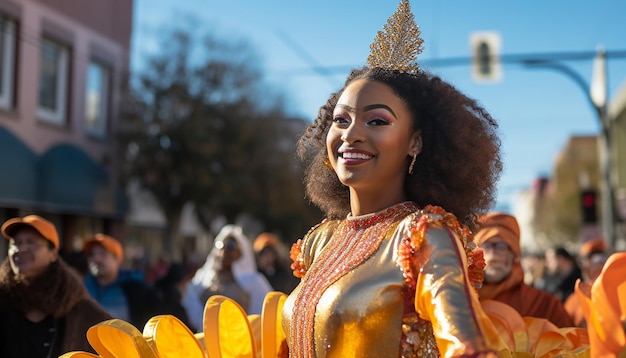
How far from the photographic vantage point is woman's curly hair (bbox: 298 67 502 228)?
2.72 metres

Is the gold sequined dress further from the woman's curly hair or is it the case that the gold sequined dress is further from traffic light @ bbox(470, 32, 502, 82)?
traffic light @ bbox(470, 32, 502, 82)

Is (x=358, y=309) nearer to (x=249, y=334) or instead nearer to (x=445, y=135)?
(x=445, y=135)

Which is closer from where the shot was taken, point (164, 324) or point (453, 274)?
point (453, 274)

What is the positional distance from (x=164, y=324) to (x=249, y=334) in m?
0.32

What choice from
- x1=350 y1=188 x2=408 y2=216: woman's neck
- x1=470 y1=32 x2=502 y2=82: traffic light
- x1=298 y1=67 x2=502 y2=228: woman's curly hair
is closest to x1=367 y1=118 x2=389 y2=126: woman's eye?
x1=298 y1=67 x2=502 y2=228: woman's curly hair

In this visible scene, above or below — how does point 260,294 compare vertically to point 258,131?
below

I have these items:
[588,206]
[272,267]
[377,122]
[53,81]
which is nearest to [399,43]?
[377,122]

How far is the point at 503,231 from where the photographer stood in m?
5.50

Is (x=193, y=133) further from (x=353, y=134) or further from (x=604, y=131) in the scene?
(x=353, y=134)

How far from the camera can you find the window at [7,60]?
15.3 meters

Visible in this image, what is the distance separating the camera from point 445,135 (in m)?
2.73

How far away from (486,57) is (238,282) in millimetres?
8314

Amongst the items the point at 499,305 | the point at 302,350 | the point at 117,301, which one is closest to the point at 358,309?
the point at 302,350

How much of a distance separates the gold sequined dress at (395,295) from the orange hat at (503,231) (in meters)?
2.83
